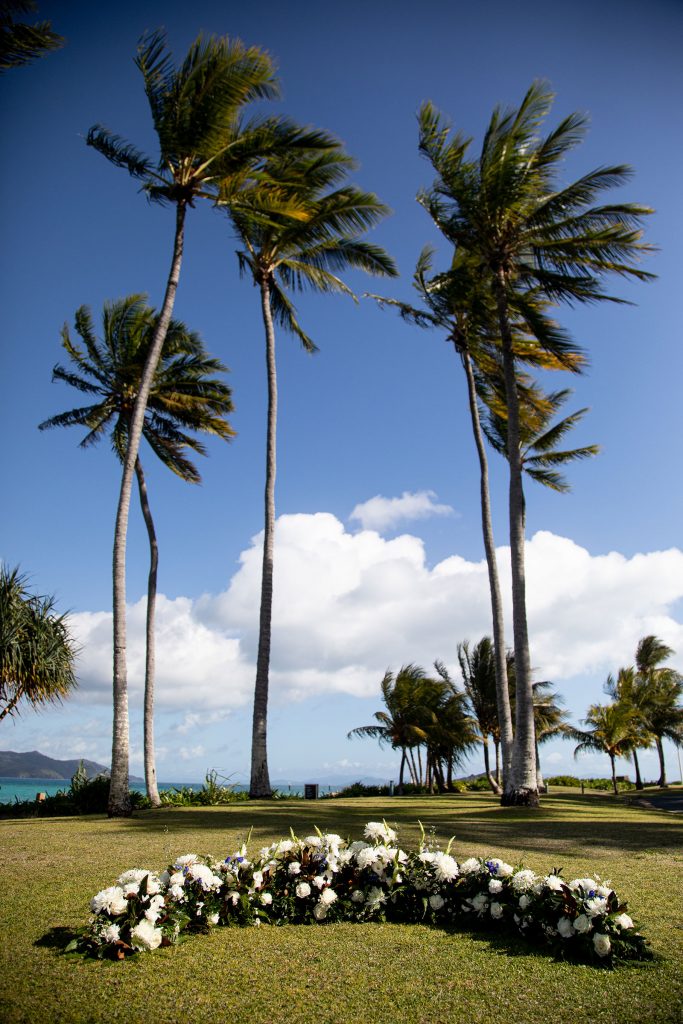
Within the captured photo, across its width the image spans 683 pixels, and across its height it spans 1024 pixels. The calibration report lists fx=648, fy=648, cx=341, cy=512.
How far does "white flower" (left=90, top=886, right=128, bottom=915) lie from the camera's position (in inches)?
152

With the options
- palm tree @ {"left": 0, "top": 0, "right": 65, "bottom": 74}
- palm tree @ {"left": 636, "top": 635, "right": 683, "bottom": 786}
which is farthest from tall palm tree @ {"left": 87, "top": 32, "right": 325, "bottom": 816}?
palm tree @ {"left": 636, "top": 635, "right": 683, "bottom": 786}

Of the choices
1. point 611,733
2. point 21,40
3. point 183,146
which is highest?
point 183,146

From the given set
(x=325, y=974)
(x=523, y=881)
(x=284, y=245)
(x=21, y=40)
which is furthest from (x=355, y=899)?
(x=284, y=245)

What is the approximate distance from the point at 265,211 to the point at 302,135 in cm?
197

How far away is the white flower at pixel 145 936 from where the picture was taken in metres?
3.83

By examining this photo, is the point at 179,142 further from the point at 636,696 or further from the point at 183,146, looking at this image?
the point at 636,696

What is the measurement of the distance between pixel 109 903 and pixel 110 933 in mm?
157

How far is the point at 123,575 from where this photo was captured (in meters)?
13.3

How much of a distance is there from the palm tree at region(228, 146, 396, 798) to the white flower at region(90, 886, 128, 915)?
1227cm

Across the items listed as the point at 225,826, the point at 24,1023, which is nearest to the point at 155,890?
the point at 24,1023

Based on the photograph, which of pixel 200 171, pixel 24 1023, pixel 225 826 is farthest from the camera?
pixel 200 171

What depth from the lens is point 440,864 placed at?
4.57 metres

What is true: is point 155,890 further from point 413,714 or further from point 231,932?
point 413,714

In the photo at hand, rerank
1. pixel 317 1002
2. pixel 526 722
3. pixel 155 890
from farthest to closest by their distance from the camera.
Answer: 1. pixel 526 722
2. pixel 155 890
3. pixel 317 1002
